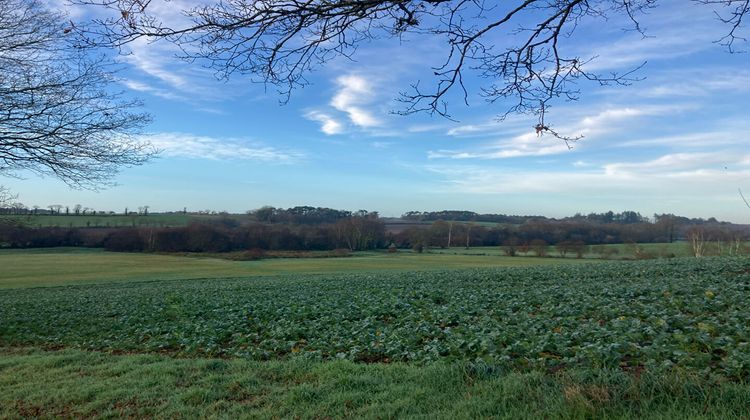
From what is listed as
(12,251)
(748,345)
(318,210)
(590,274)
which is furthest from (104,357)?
(318,210)

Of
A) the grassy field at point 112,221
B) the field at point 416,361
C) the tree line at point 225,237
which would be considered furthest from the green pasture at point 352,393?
the grassy field at point 112,221

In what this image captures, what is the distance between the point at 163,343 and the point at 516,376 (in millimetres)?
7440

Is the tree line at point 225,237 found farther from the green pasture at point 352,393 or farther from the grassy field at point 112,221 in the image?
the green pasture at point 352,393

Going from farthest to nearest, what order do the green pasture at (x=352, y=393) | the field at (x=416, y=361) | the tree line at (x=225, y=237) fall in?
the tree line at (x=225, y=237), the field at (x=416, y=361), the green pasture at (x=352, y=393)

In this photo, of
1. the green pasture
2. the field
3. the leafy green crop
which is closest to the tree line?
the leafy green crop

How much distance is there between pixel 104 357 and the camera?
8320 mm

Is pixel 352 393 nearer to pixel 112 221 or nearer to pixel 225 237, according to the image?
pixel 225 237

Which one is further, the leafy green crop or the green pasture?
the leafy green crop

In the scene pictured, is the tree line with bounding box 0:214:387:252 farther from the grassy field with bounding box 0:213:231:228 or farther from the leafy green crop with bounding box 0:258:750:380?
the leafy green crop with bounding box 0:258:750:380

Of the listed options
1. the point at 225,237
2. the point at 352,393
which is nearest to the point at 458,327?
the point at 352,393

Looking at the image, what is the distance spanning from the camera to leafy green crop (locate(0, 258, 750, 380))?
637 centimetres

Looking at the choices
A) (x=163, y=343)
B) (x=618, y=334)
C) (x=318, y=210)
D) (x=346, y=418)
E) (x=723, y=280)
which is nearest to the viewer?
(x=346, y=418)

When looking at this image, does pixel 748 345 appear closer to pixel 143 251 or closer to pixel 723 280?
pixel 723 280

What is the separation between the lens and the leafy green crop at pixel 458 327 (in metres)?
6.37
